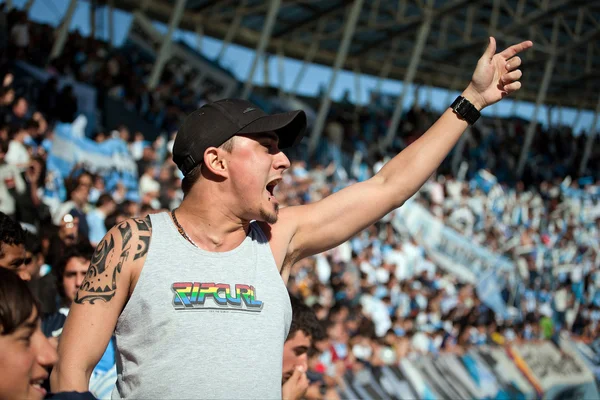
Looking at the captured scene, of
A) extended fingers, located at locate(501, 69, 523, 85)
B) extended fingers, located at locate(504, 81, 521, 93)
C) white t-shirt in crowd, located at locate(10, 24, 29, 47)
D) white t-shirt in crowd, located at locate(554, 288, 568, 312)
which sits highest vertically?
white t-shirt in crowd, located at locate(10, 24, 29, 47)

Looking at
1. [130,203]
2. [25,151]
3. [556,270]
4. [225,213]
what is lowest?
[225,213]

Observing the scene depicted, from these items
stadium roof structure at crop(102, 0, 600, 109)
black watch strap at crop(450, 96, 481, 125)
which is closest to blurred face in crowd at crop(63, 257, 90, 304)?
black watch strap at crop(450, 96, 481, 125)

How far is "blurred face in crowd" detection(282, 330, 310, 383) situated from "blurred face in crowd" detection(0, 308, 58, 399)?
1.50 metres

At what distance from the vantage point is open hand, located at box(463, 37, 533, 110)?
96.5 inches

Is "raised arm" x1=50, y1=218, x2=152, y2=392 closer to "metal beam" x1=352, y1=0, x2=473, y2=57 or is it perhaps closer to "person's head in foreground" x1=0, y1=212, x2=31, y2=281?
"person's head in foreground" x1=0, y1=212, x2=31, y2=281

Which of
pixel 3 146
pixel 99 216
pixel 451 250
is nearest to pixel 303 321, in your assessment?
pixel 99 216

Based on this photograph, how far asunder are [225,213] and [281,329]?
1.31 ft

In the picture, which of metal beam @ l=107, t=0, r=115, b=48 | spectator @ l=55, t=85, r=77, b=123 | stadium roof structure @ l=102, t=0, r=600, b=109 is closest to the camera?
spectator @ l=55, t=85, r=77, b=123

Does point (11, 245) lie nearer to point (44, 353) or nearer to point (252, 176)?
point (252, 176)

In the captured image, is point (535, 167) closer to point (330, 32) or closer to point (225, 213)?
point (330, 32)

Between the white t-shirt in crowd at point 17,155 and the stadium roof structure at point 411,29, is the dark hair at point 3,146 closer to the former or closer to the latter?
the white t-shirt in crowd at point 17,155

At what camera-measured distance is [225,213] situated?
220 cm

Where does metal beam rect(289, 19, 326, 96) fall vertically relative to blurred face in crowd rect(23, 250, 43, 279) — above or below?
above

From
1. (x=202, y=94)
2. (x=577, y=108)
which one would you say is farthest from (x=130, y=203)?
(x=577, y=108)
